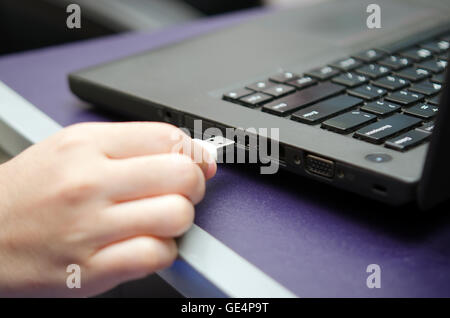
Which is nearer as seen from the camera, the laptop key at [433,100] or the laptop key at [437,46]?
the laptop key at [433,100]

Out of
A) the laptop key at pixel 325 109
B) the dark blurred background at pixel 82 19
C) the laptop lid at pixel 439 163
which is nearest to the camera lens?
the laptop lid at pixel 439 163

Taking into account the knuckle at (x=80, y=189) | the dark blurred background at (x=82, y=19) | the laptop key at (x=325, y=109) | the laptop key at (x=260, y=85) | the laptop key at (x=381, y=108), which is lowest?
the dark blurred background at (x=82, y=19)

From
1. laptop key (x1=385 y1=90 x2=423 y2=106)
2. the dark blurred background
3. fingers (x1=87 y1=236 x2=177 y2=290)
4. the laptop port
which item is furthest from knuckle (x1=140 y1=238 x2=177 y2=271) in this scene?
the dark blurred background

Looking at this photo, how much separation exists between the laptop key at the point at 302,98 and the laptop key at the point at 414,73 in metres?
0.06

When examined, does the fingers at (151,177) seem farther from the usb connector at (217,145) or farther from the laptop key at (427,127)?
the laptop key at (427,127)

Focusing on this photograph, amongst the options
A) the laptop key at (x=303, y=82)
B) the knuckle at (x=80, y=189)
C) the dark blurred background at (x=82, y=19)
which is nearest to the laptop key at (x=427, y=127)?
the laptop key at (x=303, y=82)

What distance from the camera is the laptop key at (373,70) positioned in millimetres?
457

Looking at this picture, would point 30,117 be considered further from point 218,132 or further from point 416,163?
point 416,163

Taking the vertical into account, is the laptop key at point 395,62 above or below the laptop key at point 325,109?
above

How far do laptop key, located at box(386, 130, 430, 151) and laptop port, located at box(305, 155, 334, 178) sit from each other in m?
0.04

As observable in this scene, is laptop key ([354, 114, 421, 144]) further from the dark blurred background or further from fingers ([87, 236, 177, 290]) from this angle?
the dark blurred background

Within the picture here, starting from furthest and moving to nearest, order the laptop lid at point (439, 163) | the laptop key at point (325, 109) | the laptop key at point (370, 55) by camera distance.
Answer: the laptop key at point (370, 55) → the laptop key at point (325, 109) → the laptop lid at point (439, 163)

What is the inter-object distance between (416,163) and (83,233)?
199 mm

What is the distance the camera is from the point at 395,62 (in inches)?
19.1
